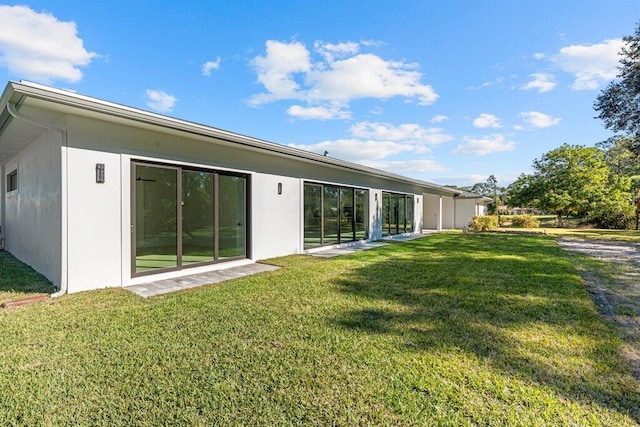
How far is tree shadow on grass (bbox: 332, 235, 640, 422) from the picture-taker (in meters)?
2.81

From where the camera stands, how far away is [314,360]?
3020 mm

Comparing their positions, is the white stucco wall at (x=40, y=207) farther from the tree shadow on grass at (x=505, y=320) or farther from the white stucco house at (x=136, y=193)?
the tree shadow on grass at (x=505, y=320)

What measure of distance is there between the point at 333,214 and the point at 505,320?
7912mm

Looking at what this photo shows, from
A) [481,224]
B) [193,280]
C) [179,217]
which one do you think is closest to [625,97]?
[481,224]

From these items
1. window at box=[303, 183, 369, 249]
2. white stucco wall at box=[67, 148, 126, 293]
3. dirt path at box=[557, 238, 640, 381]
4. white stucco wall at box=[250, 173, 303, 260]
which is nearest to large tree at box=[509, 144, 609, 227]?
dirt path at box=[557, 238, 640, 381]

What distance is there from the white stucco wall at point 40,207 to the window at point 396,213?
12.3 metres

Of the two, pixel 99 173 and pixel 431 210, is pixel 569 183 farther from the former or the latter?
pixel 99 173

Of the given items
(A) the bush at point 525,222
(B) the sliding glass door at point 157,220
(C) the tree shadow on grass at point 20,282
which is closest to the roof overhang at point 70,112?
(B) the sliding glass door at point 157,220

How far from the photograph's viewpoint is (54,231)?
18.4 feet

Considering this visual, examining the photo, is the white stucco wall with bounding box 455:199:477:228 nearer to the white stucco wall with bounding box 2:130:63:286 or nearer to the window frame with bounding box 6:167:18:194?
the white stucco wall with bounding box 2:130:63:286

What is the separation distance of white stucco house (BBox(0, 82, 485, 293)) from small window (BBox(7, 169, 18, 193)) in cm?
4

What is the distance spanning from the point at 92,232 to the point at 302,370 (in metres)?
4.73

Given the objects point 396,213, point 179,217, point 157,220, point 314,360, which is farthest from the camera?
point 396,213

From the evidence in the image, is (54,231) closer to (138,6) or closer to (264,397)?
(264,397)
